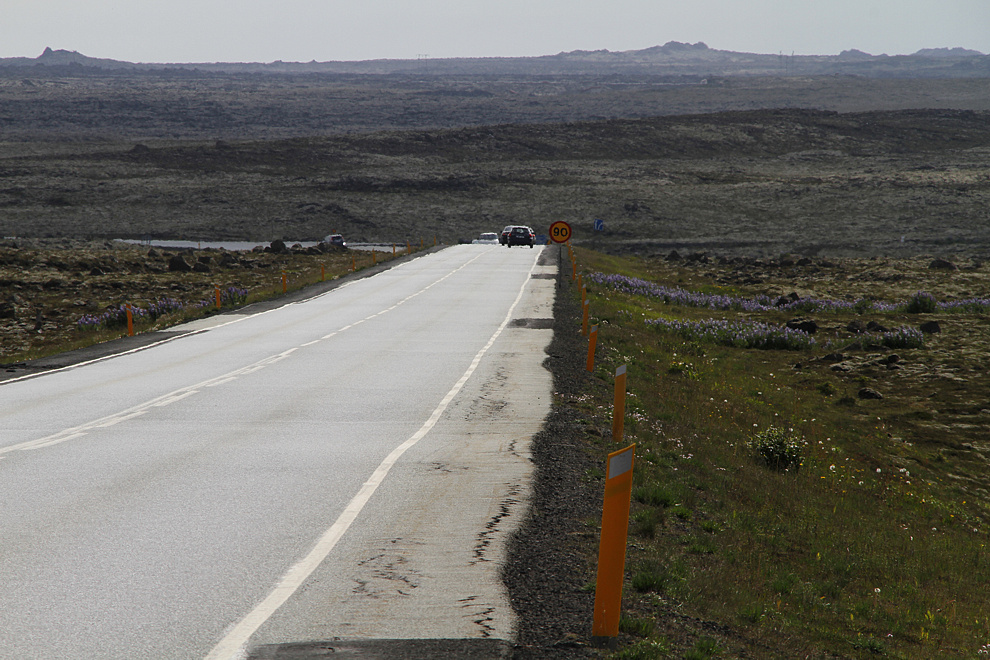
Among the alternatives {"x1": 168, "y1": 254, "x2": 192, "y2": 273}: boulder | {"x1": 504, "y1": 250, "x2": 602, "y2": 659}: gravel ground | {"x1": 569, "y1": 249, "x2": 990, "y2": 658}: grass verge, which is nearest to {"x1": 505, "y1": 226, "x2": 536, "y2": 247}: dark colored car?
{"x1": 168, "y1": 254, "x2": 192, "y2": 273}: boulder

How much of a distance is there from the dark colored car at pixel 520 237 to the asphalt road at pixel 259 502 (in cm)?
4692

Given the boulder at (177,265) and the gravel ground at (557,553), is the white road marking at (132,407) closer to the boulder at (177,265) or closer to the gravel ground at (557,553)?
the gravel ground at (557,553)

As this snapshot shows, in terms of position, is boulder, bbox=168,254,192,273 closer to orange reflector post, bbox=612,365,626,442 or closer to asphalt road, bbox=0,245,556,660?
asphalt road, bbox=0,245,556,660

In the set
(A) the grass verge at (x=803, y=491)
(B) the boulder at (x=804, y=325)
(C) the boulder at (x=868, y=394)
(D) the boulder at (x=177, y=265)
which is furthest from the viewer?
(D) the boulder at (x=177, y=265)

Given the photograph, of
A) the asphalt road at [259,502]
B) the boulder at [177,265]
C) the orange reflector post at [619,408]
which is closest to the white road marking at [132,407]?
the asphalt road at [259,502]

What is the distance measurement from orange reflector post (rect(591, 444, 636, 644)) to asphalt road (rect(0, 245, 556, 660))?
→ 2.23 feet

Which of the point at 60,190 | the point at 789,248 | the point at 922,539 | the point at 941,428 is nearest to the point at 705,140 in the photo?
the point at 789,248

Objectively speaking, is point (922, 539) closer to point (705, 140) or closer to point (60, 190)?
point (60, 190)

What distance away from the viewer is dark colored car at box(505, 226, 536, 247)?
A: 66.8 meters

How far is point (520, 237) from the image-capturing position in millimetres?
66812

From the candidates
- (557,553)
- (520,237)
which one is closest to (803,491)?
(557,553)

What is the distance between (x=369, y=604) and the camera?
251 inches

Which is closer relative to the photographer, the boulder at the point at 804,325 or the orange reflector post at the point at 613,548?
the orange reflector post at the point at 613,548

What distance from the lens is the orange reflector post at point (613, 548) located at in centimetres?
575
